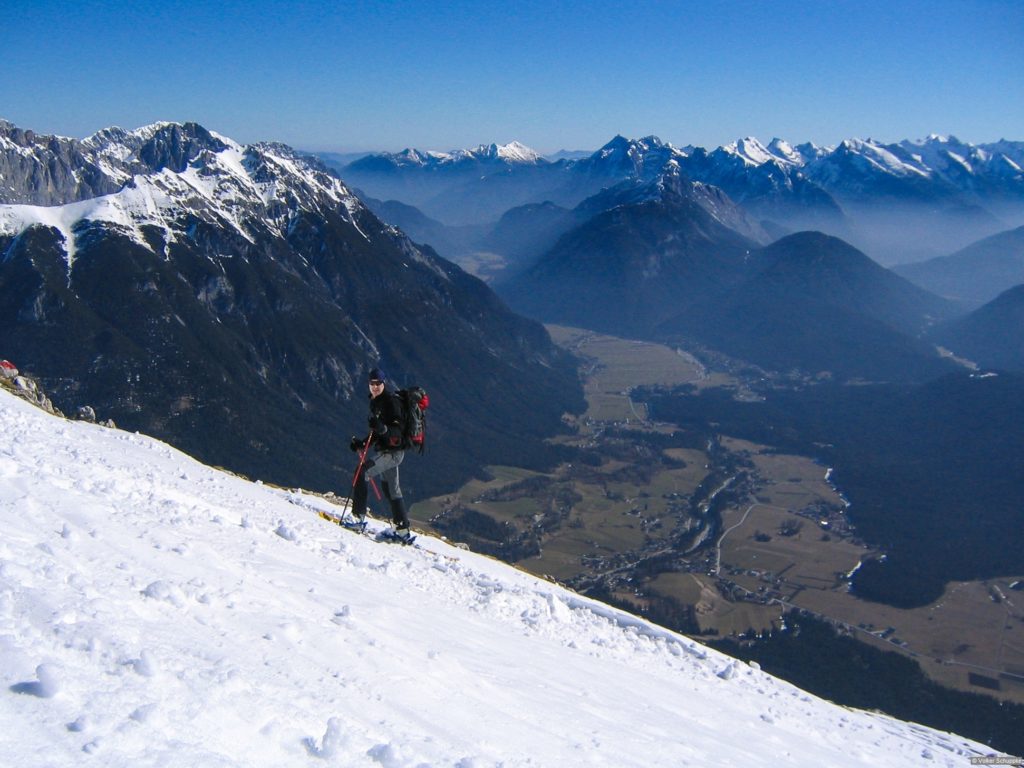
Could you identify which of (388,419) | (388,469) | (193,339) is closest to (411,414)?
(388,419)

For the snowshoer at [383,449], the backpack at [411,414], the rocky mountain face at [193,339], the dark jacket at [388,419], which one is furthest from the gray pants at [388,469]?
the rocky mountain face at [193,339]

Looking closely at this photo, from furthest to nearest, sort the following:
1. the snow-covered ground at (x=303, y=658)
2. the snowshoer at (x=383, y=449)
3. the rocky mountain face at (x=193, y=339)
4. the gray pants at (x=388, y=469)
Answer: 1. the rocky mountain face at (x=193, y=339)
2. the gray pants at (x=388, y=469)
3. the snowshoer at (x=383, y=449)
4. the snow-covered ground at (x=303, y=658)

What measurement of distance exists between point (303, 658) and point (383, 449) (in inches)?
354

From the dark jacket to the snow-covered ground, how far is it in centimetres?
264

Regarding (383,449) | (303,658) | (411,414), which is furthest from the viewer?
(383,449)

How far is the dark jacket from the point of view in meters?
17.2

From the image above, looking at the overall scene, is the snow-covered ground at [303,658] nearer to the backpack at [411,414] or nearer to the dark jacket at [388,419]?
the dark jacket at [388,419]

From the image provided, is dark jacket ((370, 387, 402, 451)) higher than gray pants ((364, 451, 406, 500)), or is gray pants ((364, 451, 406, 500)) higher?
dark jacket ((370, 387, 402, 451))

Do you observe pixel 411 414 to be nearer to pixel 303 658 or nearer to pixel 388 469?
pixel 388 469

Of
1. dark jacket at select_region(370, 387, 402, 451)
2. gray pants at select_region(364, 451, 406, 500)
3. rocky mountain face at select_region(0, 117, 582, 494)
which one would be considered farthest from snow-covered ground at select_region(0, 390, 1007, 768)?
rocky mountain face at select_region(0, 117, 582, 494)

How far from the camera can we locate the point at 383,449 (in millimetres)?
17594

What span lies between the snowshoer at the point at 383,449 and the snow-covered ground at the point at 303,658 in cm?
114

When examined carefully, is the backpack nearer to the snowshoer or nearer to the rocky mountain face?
the snowshoer

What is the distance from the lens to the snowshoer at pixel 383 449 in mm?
17156
